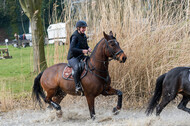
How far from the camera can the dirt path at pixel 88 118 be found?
5.20 metres

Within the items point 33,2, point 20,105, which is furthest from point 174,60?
point 33,2

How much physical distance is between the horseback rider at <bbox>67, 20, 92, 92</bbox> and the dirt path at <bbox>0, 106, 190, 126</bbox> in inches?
35.6

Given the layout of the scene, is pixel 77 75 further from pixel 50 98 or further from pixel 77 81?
pixel 50 98

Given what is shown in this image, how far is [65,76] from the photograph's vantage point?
5734mm

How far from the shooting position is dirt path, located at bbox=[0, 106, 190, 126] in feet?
17.1

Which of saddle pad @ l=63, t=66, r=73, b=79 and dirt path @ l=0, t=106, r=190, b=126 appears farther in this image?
saddle pad @ l=63, t=66, r=73, b=79

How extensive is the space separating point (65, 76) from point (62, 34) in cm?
240

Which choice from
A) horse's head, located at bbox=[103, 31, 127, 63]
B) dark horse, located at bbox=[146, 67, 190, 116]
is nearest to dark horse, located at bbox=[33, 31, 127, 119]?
horse's head, located at bbox=[103, 31, 127, 63]

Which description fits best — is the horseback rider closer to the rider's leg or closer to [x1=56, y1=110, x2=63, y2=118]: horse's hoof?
the rider's leg

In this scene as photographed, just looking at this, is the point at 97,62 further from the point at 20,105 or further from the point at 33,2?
the point at 33,2

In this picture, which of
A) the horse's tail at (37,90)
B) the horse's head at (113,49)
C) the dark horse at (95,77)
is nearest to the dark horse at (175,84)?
the dark horse at (95,77)

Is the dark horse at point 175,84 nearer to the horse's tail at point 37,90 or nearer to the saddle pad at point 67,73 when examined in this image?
the saddle pad at point 67,73

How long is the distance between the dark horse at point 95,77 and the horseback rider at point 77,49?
0.15 m

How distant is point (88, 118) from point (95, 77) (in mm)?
1209
